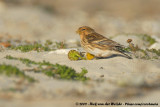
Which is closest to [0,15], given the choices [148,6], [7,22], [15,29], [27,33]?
[7,22]

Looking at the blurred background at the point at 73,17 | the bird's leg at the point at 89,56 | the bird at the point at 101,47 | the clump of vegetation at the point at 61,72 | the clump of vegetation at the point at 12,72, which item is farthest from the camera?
the blurred background at the point at 73,17

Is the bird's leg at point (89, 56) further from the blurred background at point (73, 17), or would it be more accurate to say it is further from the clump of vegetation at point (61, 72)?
the blurred background at point (73, 17)

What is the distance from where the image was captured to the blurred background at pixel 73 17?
18188 mm

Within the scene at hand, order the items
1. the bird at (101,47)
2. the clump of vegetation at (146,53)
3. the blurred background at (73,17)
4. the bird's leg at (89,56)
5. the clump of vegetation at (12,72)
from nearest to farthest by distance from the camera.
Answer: the clump of vegetation at (12,72) → the bird at (101,47) → the bird's leg at (89,56) → the clump of vegetation at (146,53) → the blurred background at (73,17)

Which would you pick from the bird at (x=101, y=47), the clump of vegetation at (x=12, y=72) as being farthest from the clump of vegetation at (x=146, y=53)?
the clump of vegetation at (x=12, y=72)

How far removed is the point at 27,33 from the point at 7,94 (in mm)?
12167

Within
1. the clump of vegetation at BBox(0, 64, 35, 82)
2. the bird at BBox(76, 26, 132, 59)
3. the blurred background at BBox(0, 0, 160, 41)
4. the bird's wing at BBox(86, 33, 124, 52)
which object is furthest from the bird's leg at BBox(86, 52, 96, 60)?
the blurred background at BBox(0, 0, 160, 41)

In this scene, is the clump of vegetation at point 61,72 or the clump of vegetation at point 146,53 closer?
the clump of vegetation at point 61,72

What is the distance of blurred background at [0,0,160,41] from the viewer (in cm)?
1819

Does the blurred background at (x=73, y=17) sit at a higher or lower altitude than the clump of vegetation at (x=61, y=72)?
higher

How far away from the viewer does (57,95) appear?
5.54m

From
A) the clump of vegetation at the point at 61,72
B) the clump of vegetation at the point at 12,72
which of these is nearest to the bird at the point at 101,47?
the clump of vegetation at the point at 61,72

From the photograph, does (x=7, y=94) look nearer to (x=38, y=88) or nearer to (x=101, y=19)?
(x=38, y=88)

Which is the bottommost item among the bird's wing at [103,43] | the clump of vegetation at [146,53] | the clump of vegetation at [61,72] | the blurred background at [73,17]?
the clump of vegetation at [61,72]
